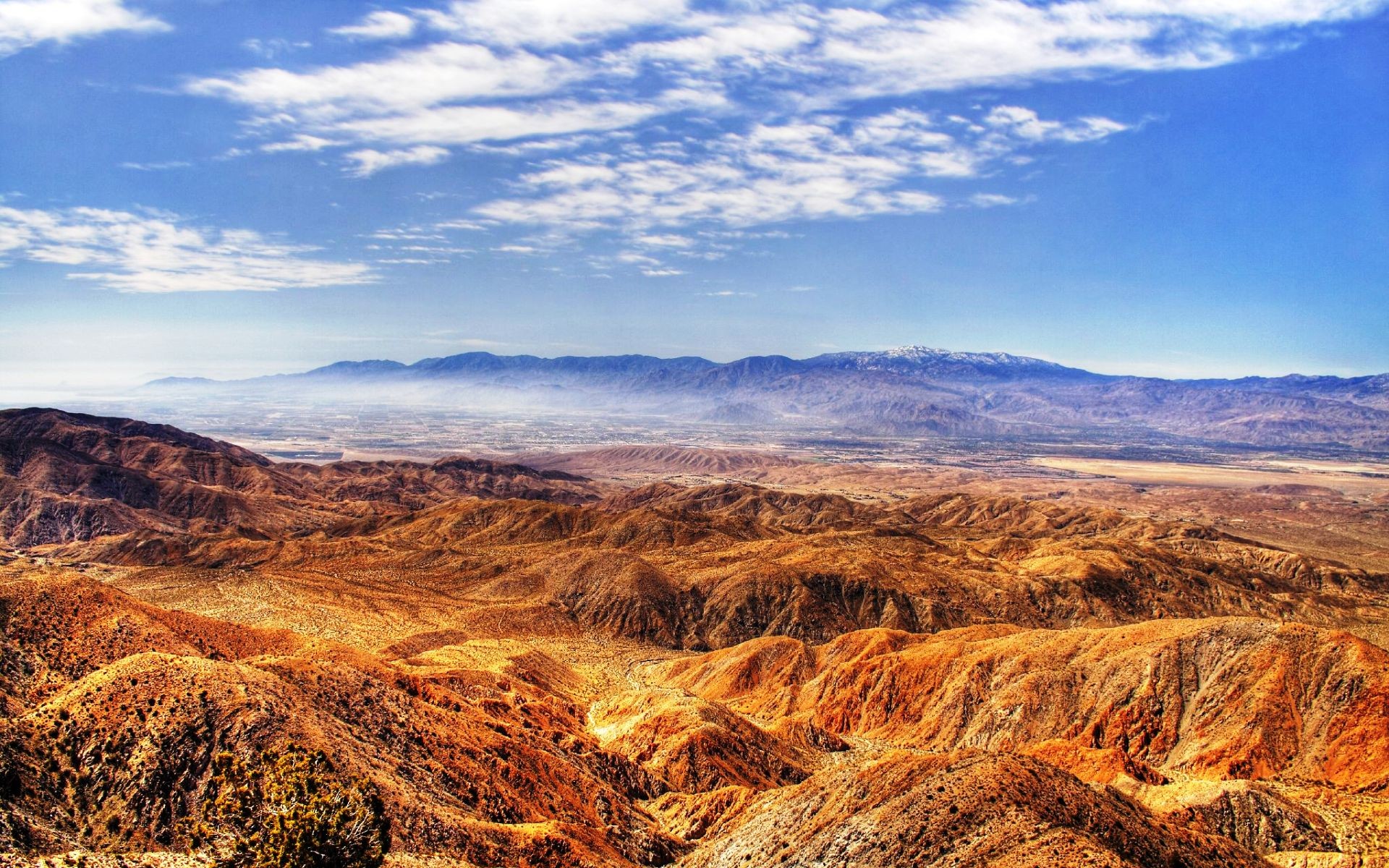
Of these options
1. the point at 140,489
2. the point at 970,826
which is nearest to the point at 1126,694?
the point at 970,826

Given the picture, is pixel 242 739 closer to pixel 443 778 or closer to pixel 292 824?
pixel 443 778

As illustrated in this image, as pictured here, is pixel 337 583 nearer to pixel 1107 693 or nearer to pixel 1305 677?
pixel 1107 693

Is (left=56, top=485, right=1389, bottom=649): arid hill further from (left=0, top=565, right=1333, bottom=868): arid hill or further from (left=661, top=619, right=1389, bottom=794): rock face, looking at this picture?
(left=0, top=565, right=1333, bottom=868): arid hill

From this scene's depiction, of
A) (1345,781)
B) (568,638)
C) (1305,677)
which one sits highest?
(1305,677)

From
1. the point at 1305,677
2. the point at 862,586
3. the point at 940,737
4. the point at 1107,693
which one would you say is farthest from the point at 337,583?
the point at 1305,677

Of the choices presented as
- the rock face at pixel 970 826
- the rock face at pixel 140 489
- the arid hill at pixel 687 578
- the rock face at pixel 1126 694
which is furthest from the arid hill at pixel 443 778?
the rock face at pixel 140 489

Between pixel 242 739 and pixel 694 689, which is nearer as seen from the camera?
pixel 242 739

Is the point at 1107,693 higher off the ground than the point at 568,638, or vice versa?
the point at 1107,693
